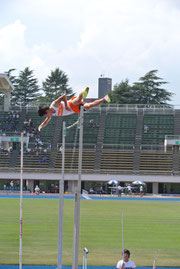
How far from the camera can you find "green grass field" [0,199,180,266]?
15.5 meters

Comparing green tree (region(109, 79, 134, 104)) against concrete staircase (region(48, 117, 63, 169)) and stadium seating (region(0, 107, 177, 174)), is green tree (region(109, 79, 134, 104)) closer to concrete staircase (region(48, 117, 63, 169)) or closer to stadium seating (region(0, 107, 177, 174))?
stadium seating (region(0, 107, 177, 174))

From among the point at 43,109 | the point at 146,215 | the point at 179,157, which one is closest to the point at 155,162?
the point at 179,157

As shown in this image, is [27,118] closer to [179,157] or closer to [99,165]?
[99,165]

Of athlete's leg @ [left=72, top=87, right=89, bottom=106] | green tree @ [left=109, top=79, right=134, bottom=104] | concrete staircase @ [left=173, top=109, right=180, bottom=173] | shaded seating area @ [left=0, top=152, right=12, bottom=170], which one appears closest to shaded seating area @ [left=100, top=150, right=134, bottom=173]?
concrete staircase @ [left=173, top=109, right=180, bottom=173]

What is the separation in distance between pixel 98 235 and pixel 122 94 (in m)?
52.6

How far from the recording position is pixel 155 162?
47844mm

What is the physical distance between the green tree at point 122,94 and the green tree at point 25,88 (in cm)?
1481

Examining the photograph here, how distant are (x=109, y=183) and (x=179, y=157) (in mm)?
9074

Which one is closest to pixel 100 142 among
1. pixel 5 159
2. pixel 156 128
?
pixel 156 128

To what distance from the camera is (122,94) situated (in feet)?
233

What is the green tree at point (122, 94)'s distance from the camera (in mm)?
70062

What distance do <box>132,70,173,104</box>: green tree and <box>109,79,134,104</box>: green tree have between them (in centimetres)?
100

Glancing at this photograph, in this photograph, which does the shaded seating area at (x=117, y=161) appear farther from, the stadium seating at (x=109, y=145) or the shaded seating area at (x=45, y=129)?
the shaded seating area at (x=45, y=129)

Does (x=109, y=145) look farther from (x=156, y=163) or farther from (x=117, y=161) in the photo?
(x=156, y=163)
